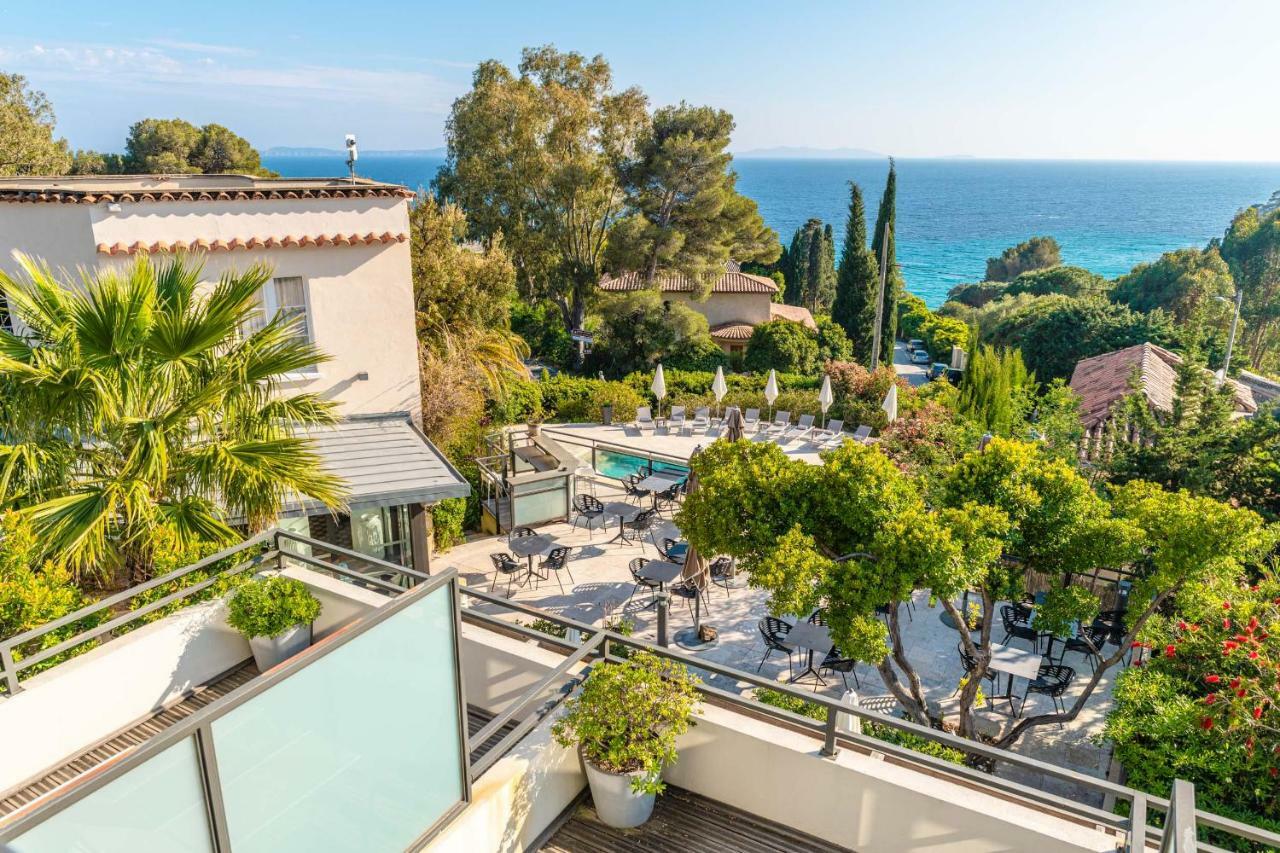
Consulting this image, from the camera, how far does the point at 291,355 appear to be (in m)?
7.86

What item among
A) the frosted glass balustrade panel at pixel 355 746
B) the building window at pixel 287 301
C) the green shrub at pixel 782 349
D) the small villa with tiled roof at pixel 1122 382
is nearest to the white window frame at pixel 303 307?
the building window at pixel 287 301

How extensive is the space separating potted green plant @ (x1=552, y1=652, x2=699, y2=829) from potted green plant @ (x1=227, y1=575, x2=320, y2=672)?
9.83 feet

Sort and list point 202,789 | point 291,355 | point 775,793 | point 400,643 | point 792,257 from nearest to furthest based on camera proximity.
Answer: point 202,789
point 400,643
point 775,793
point 291,355
point 792,257

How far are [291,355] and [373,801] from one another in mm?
5277

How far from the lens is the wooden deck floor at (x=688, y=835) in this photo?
5.25m

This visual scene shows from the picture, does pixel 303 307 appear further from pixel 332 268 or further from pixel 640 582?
pixel 640 582

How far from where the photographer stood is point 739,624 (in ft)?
40.6

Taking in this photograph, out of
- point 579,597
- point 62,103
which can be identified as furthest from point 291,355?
point 62,103

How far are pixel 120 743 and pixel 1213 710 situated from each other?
9.16 metres

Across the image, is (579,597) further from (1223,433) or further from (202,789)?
(1223,433)

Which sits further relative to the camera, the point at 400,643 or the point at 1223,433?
the point at 1223,433

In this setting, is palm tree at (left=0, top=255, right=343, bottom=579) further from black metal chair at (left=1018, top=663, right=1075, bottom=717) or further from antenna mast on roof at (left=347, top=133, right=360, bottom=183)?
antenna mast on roof at (left=347, top=133, right=360, bottom=183)

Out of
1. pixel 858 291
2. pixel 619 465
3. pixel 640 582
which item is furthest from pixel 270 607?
pixel 858 291

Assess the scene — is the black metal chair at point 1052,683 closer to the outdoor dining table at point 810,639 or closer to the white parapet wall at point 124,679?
the outdoor dining table at point 810,639
